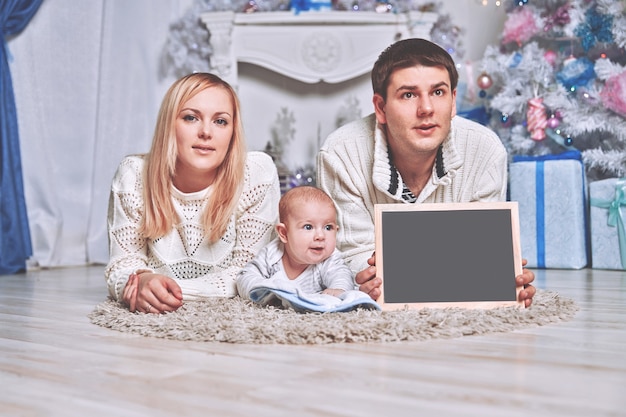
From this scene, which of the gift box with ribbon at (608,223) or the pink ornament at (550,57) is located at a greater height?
the pink ornament at (550,57)

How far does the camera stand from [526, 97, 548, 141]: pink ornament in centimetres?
346

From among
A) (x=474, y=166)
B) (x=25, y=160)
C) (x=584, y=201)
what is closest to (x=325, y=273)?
(x=474, y=166)

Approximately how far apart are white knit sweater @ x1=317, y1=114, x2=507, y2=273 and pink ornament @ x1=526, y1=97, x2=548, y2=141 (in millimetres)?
1474

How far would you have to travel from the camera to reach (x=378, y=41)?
408 centimetres

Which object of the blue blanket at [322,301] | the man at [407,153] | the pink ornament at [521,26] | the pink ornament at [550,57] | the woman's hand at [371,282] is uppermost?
the pink ornament at [521,26]

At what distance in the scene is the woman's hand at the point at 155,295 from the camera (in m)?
1.70

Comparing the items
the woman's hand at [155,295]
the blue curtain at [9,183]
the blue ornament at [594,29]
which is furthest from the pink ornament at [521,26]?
the woman's hand at [155,295]

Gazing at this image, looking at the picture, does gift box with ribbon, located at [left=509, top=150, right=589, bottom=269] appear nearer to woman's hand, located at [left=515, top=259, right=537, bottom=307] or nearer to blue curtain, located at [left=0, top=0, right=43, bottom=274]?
woman's hand, located at [left=515, top=259, right=537, bottom=307]

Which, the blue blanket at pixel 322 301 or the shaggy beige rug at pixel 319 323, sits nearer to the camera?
the shaggy beige rug at pixel 319 323

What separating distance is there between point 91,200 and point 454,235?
260cm

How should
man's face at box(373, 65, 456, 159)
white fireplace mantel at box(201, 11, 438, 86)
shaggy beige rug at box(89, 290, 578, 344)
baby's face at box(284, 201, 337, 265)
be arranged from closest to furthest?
shaggy beige rug at box(89, 290, 578, 344)
baby's face at box(284, 201, 337, 265)
man's face at box(373, 65, 456, 159)
white fireplace mantel at box(201, 11, 438, 86)

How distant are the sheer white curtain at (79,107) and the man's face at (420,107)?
2.20 m

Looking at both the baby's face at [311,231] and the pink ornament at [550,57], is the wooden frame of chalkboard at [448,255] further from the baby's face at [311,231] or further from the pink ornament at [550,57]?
the pink ornament at [550,57]

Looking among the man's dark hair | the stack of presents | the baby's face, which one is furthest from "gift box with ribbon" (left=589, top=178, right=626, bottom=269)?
the baby's face
